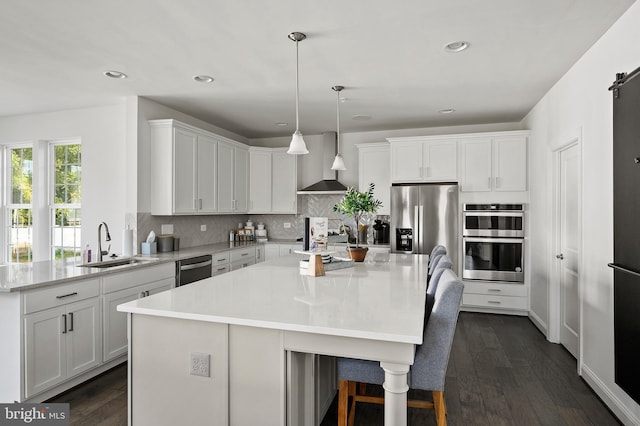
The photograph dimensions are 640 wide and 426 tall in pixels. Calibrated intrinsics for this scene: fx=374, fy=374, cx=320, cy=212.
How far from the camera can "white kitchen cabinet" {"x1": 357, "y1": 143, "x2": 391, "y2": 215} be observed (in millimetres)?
5551

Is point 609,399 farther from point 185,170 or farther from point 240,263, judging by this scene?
point 185,170

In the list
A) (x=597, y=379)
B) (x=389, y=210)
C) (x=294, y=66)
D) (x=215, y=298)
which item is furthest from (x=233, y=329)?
(x=389, y=210)

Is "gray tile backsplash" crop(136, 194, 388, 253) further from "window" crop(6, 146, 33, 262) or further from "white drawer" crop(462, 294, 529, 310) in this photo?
"window" crop(6, 146, 33, 262)

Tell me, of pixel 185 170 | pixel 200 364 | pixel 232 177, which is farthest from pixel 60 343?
pixel 232 177

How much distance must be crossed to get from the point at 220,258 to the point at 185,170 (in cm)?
116

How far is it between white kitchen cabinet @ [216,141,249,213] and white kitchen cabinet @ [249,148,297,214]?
14 centimetres

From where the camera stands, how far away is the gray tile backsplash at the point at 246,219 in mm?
4848

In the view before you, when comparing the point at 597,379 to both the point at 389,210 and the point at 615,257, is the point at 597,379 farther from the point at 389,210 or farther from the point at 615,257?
the point at 389,210

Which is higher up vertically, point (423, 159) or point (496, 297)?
point (423, 159)

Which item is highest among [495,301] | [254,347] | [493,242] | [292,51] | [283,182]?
[292,51]

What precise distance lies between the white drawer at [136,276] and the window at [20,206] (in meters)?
2.79

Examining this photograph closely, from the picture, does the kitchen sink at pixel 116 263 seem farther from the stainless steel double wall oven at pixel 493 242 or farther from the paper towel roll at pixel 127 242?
the stainless steel double wall oven at pixel 493 242

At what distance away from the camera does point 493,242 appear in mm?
4871

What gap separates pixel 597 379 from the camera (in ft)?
9.12
